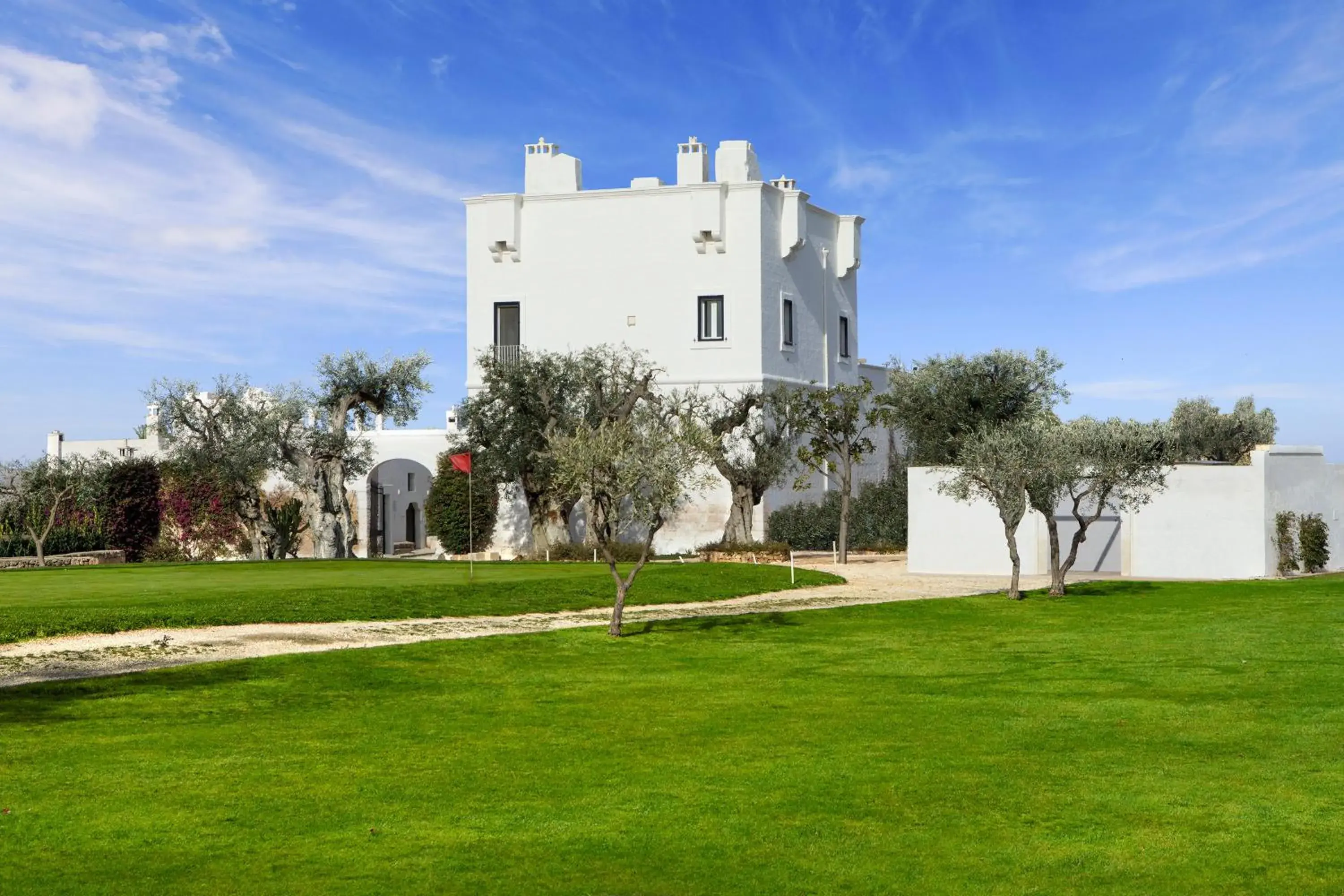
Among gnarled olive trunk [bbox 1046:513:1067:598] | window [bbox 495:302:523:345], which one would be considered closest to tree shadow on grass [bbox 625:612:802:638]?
gnarled olive trunk [bbox 1046:513:1067:598]

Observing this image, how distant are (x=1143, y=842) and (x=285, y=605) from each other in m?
17.1

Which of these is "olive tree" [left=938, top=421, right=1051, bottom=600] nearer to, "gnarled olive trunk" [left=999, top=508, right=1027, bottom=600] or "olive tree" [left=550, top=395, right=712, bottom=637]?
"gnarled olive trunk" [left=999, top=508, right=1027, bottom=600]

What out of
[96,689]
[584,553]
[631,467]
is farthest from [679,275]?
[96,689]

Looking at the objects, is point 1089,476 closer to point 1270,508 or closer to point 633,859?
point 1270,508

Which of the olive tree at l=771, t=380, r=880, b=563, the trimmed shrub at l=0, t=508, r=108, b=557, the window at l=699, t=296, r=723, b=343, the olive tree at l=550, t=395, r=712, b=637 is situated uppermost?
the window at l=699, t=296, r=723, b=343

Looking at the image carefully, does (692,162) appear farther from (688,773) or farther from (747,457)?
(688,773)

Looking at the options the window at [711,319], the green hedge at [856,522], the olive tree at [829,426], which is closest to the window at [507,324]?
the window at [711,319]

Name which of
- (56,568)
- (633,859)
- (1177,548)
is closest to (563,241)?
(56,568)

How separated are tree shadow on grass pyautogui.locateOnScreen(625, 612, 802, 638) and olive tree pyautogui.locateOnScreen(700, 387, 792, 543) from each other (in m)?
17.1

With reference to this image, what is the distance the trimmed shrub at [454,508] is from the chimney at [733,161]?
44.3ft

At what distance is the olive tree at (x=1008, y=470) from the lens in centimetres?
2727

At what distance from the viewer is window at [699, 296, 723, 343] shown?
47312 millimetres

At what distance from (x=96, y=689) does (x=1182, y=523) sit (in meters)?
26.8

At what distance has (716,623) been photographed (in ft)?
75.5
